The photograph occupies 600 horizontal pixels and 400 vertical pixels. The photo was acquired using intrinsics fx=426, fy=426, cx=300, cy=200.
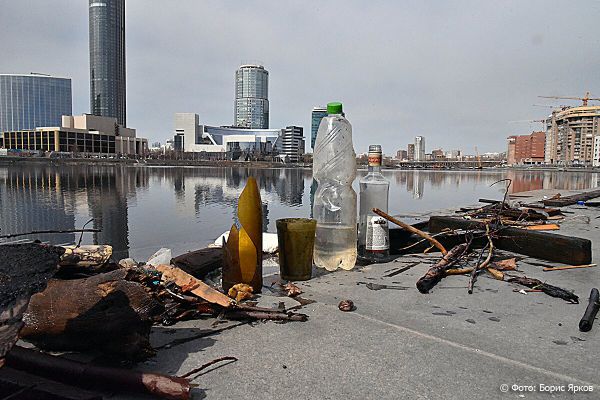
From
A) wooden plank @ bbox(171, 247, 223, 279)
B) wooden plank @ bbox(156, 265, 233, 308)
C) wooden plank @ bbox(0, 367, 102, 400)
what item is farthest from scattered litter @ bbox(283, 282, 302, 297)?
wooden plank @ bbox(0, 367, 102, 400)

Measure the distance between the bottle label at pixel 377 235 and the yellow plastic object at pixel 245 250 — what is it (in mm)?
1523

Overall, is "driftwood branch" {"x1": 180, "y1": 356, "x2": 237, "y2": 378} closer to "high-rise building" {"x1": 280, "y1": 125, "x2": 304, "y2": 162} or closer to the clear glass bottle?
the clear glass bottle

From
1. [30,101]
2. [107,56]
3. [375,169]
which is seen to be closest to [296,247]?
[375,169]

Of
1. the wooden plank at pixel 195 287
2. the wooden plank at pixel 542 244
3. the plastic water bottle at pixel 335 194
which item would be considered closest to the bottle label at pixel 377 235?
the plastic water bottle at pixel 335 194

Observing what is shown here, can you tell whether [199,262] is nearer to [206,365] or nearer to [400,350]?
[206,365]

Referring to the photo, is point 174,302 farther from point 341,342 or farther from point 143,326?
point 341,342

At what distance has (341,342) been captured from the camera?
255cm

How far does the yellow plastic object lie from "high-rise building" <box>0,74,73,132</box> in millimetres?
215699

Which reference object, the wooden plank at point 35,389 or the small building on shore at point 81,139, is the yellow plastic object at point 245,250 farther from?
the small building on shore at point 81,139

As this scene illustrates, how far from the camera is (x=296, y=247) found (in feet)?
13.1

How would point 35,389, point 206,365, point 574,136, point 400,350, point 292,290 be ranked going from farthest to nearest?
point 574,136 → point 292,290 → point 400,350 → point 206,365 → point 35,389

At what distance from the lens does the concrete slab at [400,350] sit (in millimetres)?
2023

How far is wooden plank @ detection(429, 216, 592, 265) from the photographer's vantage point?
464cm

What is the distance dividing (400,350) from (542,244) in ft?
11.3
